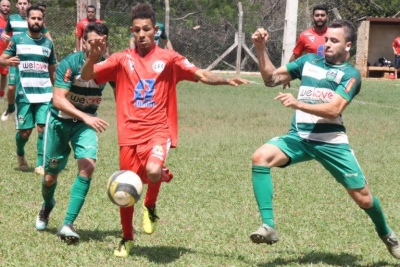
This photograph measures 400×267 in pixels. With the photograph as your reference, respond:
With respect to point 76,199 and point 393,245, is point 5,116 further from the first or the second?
point 393,245

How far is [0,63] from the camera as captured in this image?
31.7ft

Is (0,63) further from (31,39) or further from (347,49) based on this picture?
(347,49)

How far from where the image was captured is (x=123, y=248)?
21.2ft

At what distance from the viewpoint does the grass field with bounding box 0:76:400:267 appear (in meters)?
6.54

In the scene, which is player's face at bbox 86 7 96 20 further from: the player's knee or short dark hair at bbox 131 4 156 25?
the player's knee

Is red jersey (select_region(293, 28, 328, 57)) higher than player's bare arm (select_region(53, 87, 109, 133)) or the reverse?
the reverse

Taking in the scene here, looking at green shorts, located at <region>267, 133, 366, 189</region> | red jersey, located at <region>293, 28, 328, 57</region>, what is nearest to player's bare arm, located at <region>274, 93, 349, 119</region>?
green shorts, located at <region>267, 133, 366, 189</region>

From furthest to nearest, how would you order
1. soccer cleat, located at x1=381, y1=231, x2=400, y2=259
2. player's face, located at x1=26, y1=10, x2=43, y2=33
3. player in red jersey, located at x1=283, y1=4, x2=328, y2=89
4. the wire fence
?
the wire fence, player in red jersey, located at x1=283, y1=4, x2=328, y2=89, player's face, located at x1=26, y1=10, x2=43, y2=33, soccer cleat, located at x1=381, y1=231, x2=400, y2=259

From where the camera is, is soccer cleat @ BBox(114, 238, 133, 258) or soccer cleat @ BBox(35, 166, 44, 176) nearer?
soccer cleat @ BBox(114, 238, 133, 258)

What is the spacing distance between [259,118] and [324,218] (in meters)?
9.49

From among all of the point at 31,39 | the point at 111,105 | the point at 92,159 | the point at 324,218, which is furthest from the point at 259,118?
the point at 92,159

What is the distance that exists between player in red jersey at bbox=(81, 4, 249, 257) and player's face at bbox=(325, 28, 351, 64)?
806 mm

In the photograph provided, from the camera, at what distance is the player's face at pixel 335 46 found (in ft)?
20.9

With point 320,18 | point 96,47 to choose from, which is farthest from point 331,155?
point 320,18
